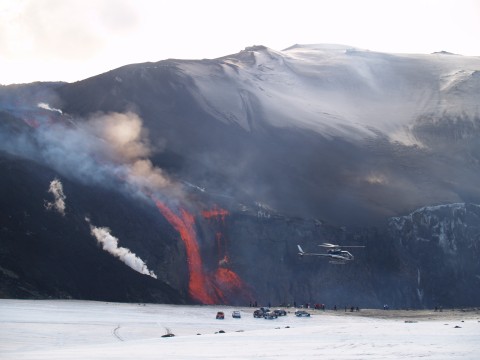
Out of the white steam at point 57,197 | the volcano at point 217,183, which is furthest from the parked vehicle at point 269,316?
the white steam at point 57,197

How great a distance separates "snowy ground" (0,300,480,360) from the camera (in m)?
44.9

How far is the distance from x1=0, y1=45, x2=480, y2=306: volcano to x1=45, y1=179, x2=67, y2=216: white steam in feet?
3.03

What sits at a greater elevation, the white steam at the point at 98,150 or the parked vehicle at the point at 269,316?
the white steam at the point at 98,150

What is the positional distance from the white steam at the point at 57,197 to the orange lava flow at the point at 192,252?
18.5m

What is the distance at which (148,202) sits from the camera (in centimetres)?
12406

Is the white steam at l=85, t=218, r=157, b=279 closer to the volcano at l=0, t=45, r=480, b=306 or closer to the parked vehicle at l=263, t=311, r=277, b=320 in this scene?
the volcano at l=0, t=45, r=480, b=306

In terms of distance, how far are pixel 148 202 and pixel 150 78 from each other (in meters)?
52.8

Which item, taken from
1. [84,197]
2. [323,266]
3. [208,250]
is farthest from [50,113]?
[323,266]

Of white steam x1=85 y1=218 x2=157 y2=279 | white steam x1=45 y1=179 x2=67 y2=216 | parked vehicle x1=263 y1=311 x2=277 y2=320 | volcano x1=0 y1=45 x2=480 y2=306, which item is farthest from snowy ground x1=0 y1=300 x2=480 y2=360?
white steam x1=45 y1=179 x2=67 y2=216

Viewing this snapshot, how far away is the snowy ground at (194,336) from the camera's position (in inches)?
1769

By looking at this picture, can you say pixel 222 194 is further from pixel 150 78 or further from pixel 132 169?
pixel 150 78

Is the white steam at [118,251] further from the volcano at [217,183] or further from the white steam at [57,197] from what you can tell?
the white steam at [57,197]

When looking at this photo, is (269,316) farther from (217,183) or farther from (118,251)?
(217,183)

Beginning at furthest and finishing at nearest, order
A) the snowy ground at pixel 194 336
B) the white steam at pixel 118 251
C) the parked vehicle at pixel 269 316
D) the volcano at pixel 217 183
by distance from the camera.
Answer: the volcano at pixel 217 183
the white steam at pixel 118 251
the parked vehicle at pixel 269 316
the snowy ground at pixel 194 336
